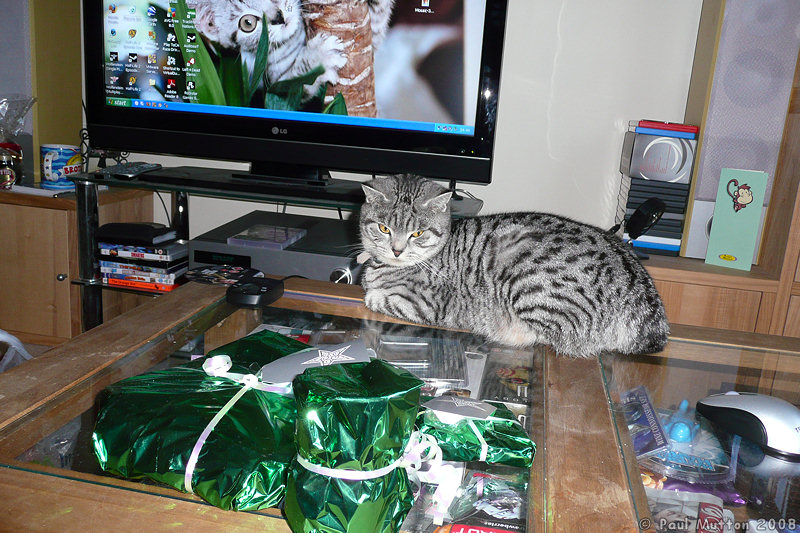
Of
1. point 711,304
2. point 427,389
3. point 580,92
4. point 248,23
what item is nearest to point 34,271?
point 248,23

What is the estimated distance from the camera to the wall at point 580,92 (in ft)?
7.02

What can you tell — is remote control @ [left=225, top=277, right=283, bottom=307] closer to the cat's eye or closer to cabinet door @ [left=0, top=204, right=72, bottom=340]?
the cat's eye

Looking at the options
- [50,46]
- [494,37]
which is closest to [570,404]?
[494,37]

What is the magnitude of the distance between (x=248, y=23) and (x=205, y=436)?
183 cm

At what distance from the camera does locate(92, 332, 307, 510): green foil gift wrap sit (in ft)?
1.81

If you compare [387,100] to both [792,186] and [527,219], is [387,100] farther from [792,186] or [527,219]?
[792,186]

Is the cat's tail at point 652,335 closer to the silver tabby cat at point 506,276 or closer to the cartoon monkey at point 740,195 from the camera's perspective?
the silver tabby cat at point 506,276

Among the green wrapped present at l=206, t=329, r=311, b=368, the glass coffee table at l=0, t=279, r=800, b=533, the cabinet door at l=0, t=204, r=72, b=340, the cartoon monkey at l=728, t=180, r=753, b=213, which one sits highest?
the cartoon monkey at l=728, t=180, r=753, b=213

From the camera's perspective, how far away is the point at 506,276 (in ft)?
4.28

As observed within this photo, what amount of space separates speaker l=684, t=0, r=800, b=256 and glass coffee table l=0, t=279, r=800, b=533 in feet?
3.66

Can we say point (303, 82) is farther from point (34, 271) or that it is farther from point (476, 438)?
point (476, 438)

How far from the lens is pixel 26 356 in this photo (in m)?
1.30

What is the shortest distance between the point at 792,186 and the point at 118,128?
2310 millimetres

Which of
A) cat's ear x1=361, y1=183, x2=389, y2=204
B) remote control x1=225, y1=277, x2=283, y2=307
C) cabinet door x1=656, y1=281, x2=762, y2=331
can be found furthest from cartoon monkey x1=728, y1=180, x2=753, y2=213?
remote control x1=225, y1=277, x2=283, y2=307
